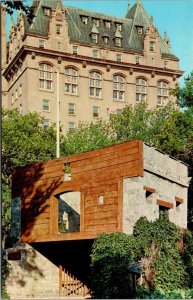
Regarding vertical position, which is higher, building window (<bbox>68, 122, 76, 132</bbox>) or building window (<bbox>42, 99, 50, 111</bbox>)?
building window (<bbox>42, 99, 50, 111</bbox>)

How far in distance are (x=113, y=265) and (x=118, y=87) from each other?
2008 inches

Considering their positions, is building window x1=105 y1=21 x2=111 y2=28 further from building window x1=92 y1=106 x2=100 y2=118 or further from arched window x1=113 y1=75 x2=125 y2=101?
building window x1=92 y1=106 x2=100 y2=118

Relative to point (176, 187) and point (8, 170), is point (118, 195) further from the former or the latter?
point (8, 170)

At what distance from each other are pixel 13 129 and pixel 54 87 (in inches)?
909

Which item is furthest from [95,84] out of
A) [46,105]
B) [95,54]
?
[46,105]

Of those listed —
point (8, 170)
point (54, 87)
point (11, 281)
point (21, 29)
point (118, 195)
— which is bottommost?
point (11, 281)

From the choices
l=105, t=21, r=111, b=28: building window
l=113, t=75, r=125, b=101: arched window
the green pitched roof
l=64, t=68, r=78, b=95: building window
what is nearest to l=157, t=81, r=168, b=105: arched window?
the green pitched roof

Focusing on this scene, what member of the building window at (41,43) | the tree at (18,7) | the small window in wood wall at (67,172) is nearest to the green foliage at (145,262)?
the small window in wood wall at (67,172)

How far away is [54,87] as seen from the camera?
2761 inches

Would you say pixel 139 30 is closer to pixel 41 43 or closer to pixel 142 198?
pixel 41 43

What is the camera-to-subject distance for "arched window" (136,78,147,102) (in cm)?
7375

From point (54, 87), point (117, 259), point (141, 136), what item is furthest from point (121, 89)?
point (117, 259)

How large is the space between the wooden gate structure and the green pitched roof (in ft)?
146

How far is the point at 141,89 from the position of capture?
7412cm
